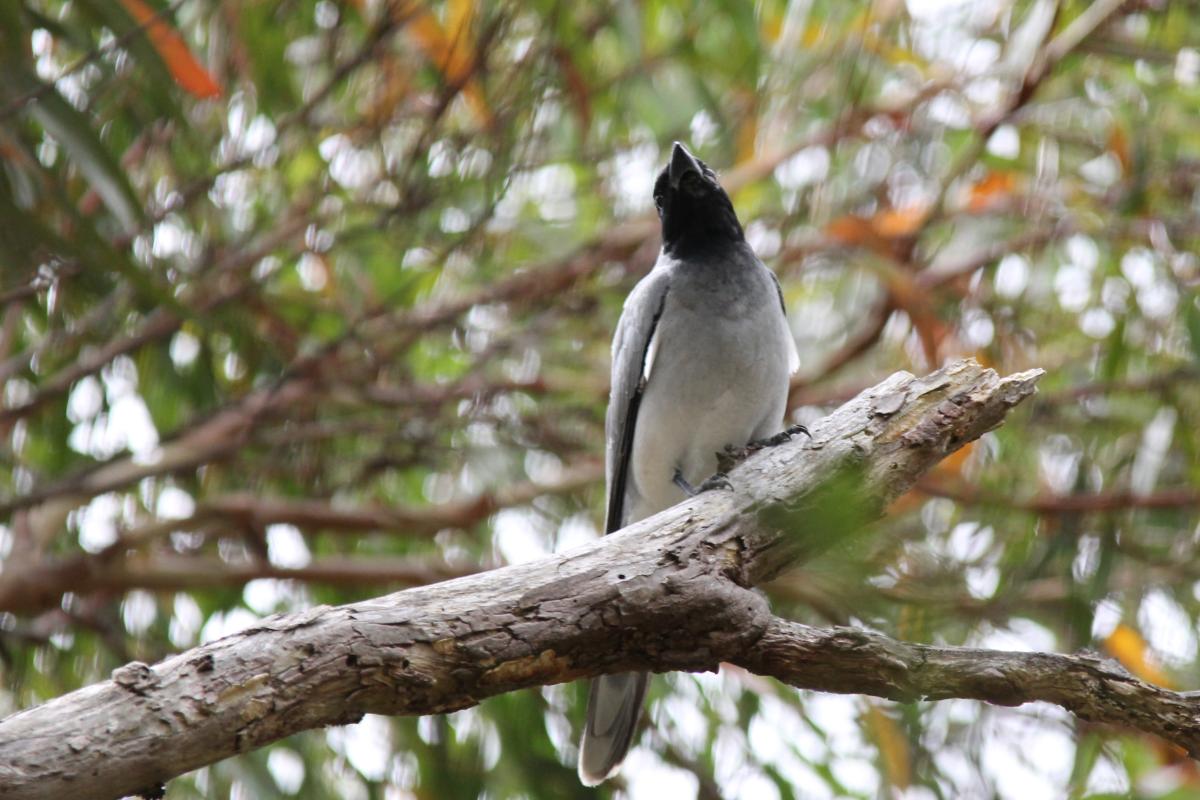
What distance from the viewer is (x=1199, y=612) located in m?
4.49

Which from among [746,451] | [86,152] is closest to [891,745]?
[746,451]

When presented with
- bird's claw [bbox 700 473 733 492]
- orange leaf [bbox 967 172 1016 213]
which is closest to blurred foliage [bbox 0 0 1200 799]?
orange leaf [bbox 967 172 1016 213]

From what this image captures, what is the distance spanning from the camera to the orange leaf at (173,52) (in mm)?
3355

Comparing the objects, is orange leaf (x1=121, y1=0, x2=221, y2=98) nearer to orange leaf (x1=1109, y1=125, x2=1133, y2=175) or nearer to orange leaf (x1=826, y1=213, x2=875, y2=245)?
orange leaf (x1=826, y1=213, x2=875, y2=245)

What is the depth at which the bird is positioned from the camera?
3359 millimetres

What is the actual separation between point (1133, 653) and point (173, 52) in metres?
3.30

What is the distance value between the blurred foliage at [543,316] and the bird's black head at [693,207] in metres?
0.43

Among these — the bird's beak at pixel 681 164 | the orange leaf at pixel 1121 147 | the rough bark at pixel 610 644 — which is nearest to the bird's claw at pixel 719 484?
the rough bark at pixel 610 644

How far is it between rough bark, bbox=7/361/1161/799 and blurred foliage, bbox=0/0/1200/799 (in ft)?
3.62

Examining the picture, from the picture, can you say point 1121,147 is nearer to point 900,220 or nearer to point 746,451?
point 900,220

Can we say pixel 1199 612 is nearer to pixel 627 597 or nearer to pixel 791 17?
pixel 791 17

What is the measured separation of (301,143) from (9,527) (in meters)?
1.61

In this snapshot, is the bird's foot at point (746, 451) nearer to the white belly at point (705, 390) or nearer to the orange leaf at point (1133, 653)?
the white belly at point (705, 390)

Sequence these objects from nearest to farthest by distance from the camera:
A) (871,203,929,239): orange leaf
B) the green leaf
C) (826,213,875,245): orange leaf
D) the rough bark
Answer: the rough bark, the green leaf, (826,213,875,245): orange leaf, (871,203,929,239): orange leaf
